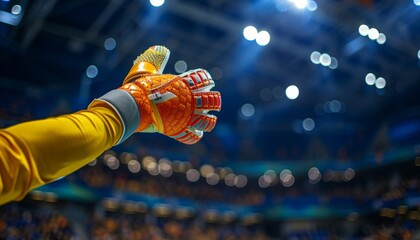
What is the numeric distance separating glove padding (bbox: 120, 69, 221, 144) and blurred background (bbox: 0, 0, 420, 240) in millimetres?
12245

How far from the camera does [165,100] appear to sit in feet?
5.65

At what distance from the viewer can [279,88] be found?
74.7ft

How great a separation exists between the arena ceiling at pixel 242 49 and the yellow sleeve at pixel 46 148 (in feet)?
41.6

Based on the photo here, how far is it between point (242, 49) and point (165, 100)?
1726cm

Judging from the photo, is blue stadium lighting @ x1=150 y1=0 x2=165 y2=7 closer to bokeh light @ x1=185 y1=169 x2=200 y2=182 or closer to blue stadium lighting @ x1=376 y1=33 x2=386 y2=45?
blue stadium lighting @ x1=376 y1=33 x2=386 y2=45

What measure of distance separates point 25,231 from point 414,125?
65.2 ft

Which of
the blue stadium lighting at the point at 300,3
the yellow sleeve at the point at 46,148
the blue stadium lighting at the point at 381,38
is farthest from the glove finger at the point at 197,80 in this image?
the blue stadium lighting at the point at 381,38

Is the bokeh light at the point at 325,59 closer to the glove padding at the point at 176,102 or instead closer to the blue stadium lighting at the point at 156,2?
the blue stadium lighting at the point at 156,2

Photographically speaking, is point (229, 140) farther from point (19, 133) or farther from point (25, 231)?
point (19, 133)

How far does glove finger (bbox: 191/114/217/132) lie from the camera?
1.92 m

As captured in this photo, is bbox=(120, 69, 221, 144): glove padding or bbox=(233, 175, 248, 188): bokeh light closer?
bbox=(120, 69, 221, 144): glove padding

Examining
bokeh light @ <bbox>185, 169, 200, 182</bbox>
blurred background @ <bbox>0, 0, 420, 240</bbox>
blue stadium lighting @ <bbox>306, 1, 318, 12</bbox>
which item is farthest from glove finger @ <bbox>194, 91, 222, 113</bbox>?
bokeh light @ <bbox>185, 169, 200, 182</bbox>

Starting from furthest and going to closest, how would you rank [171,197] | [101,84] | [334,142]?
[334,142], [171,197], [101,84]

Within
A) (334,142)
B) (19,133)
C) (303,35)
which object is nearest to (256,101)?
(334,142)
